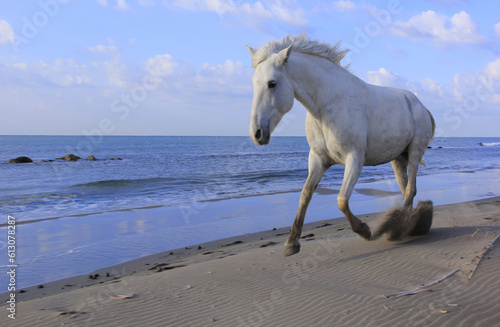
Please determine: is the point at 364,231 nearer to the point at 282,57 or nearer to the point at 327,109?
the point at 327,109

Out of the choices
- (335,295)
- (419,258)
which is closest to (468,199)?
(419,258)

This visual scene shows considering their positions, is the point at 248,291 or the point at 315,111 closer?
the point at 248,291

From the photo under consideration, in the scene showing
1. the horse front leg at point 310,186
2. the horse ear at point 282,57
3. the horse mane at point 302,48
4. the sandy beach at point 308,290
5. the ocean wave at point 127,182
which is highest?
the horse mane at point 302,48

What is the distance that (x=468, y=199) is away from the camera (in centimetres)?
1266

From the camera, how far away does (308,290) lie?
12.9ft

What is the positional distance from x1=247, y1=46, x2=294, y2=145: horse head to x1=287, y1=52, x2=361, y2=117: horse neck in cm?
21

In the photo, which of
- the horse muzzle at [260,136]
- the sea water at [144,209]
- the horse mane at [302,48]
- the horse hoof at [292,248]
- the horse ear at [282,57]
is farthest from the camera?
the sea water at [144,209]

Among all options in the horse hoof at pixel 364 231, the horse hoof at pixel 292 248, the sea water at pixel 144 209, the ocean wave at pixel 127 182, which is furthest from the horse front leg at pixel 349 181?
the ocean wave at pixel 127 182

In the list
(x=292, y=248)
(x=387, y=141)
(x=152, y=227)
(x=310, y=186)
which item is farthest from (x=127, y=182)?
(x=387, y=141)

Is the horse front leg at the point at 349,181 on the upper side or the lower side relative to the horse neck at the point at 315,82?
lower

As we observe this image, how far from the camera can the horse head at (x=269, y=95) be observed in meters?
4.10

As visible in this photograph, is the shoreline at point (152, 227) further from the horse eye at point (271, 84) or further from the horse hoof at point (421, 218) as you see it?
the horse eye at point (271, 84)

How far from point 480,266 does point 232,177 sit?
59.8 ft

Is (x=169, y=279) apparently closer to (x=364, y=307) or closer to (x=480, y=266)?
(x=364, y=307)
